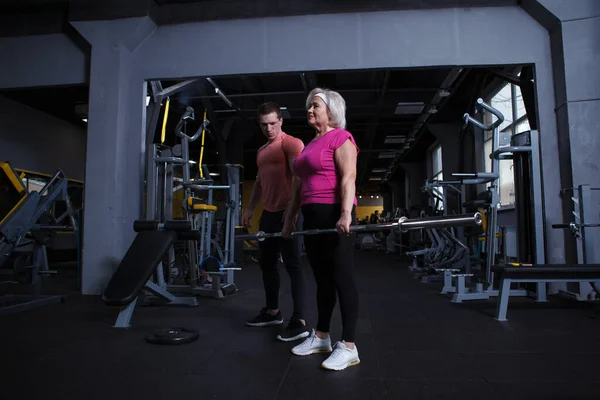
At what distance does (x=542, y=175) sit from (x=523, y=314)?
1412 mm

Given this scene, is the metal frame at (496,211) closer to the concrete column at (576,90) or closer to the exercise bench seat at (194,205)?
the concrete column at (576,90)

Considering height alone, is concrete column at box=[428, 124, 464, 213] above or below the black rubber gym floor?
above

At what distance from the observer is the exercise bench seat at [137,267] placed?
2.26m

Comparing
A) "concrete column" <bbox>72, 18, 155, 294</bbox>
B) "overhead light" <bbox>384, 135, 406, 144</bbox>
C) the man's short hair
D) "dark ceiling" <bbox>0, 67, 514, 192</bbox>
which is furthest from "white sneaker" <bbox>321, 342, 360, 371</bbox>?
"overhead light" <bbox>384, 135, 406, 144</bbox>

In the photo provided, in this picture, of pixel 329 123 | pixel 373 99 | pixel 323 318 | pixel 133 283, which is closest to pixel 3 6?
pixel 133 283

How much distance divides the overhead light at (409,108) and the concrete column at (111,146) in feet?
15.7

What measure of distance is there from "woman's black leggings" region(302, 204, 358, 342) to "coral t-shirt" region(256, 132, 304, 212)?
502 mm

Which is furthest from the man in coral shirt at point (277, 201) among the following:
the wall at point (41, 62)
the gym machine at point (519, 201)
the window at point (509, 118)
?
the window at point (509, 118)

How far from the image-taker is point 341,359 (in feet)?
5.59

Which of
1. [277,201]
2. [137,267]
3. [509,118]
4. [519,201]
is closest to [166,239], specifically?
[137,267]

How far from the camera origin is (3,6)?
4.09 m

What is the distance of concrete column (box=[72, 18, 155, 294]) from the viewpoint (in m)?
3.85

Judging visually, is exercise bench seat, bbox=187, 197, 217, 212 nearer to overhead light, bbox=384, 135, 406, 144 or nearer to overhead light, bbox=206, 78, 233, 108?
overhead light, bbox=206, 78, 233, 108

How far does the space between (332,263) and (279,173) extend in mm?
774
